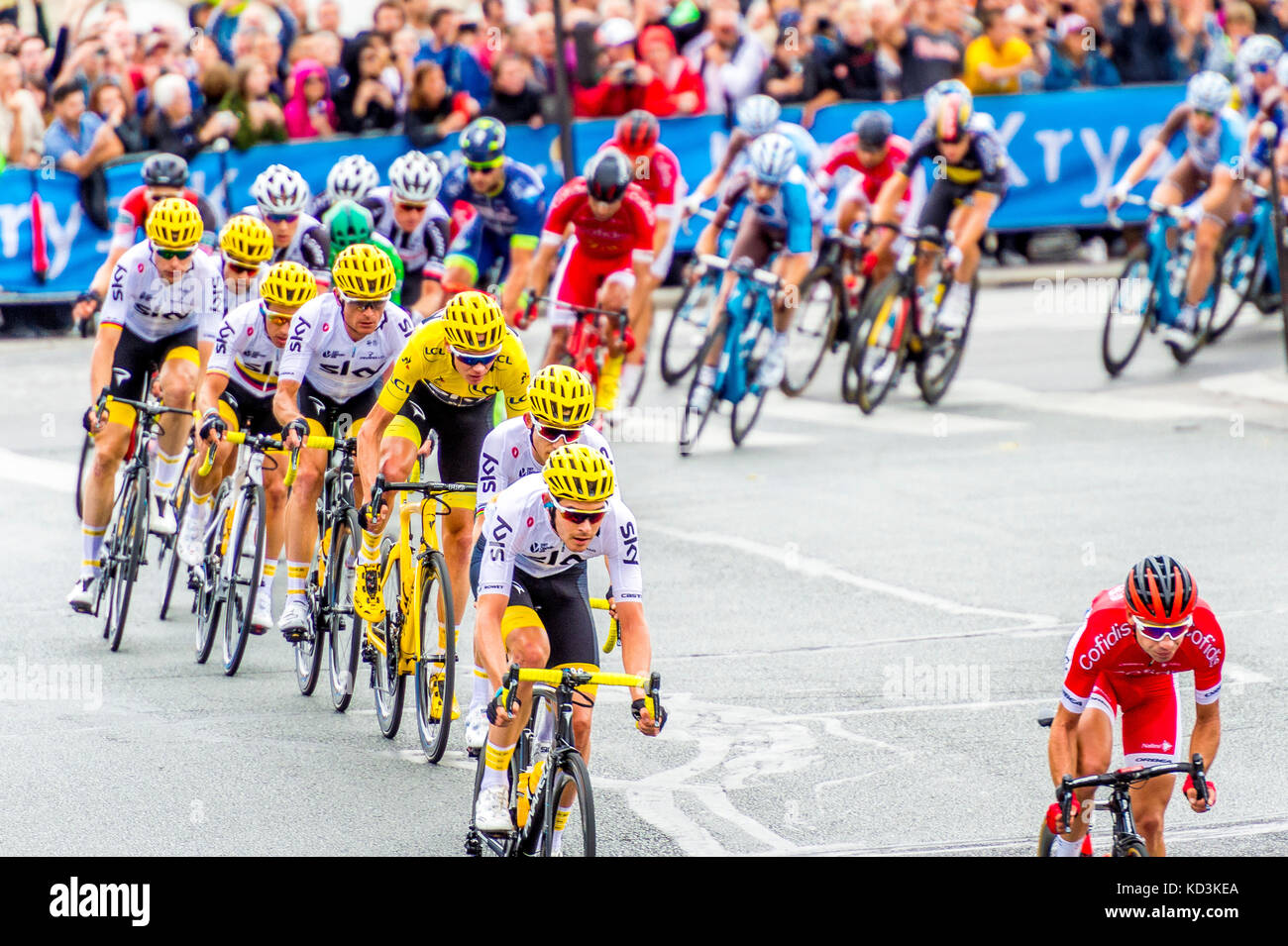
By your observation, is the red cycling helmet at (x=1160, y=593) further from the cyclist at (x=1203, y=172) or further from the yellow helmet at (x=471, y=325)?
the cyclist at (x=1203, y=172)

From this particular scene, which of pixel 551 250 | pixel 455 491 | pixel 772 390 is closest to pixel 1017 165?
pixel 772 390

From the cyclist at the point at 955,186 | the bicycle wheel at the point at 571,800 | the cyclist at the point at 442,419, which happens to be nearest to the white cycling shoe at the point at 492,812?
the bicycle wheel at the point at 571,800

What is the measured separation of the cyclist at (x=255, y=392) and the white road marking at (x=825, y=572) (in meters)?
2.78

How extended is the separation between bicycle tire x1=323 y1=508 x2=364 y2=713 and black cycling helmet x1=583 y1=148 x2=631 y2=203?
507cm

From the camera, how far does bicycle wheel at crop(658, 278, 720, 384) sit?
1639 centimetres

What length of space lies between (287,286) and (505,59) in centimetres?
1024

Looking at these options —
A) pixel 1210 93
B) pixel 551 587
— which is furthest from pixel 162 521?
pixel 1210 93

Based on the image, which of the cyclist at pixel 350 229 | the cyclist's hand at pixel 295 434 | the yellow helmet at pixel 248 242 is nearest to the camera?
the cyclist's hand at pixel 295 434

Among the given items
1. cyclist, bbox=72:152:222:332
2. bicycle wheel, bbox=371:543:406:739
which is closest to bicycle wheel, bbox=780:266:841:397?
cyclist, bbox=72:152:222:332

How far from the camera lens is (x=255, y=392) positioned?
11.1 meters

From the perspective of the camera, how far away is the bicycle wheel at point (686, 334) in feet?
53.8

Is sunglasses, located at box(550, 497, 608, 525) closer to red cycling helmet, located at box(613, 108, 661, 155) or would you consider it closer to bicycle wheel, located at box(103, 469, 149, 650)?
bicycle wheel, located at box(103, 469, 149, 650)

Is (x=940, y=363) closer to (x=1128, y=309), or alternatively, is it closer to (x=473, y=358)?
(x=1128, y=309)

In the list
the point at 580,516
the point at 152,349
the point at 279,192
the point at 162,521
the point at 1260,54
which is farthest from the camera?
the point at 1260,54
